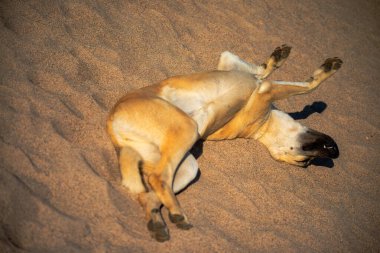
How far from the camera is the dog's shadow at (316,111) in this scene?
520 cm

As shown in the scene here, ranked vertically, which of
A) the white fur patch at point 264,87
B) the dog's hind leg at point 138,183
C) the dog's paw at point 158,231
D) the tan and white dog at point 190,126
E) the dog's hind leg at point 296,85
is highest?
the dog's hind leg at point 296,85

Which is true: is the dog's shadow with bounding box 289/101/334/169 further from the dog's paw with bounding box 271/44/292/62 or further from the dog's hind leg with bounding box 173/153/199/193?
the dog's hind leg with bounding box 173/153/199/193

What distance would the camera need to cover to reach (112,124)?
12.4 ft

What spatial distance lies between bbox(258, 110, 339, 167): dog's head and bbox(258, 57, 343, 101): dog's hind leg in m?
0.42

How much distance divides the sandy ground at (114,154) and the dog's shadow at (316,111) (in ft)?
0.13

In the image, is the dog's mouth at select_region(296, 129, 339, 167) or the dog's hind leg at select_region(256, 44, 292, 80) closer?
the dog's mouth at select_region(296, 129, 339, 167)

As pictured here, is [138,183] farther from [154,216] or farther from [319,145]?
[319,145]

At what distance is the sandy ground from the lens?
11.1ft

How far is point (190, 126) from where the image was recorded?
3793 mm

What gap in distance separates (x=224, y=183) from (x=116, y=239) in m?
1.48

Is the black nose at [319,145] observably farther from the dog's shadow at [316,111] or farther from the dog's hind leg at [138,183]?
the dog's hind leg at [138,183]

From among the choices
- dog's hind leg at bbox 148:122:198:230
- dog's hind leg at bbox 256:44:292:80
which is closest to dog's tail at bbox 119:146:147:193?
dog's hind leg at bbox 148:122:198:230

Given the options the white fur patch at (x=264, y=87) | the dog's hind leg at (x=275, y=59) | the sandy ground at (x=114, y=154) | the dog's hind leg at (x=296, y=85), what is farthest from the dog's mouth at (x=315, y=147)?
the dog's hind leg at (x=275, y=59)

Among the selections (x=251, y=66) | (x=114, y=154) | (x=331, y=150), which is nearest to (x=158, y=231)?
(x=114, y=154)
